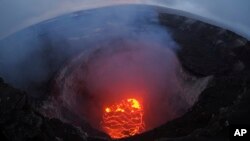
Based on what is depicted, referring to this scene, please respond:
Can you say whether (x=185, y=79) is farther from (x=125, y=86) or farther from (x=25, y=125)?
(x=25, y=125)

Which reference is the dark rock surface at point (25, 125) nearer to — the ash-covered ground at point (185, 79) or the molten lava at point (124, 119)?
the ash-covered ground at point (185, 79)

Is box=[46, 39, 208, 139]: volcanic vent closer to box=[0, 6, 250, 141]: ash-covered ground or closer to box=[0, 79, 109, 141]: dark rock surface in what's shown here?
box=[0, 6, 250, 141]: ash-covered ground

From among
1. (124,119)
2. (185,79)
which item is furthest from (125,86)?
(185,79)

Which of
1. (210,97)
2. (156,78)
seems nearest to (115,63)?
(156,78)

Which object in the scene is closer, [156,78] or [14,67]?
[14,67]

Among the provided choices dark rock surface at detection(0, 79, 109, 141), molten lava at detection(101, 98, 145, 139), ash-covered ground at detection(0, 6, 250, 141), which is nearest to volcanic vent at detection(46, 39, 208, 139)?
molten lava at detection(101, 98, 145, 139)

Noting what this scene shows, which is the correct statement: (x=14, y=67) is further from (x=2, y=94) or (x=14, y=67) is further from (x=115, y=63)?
(x=115, y=63)
